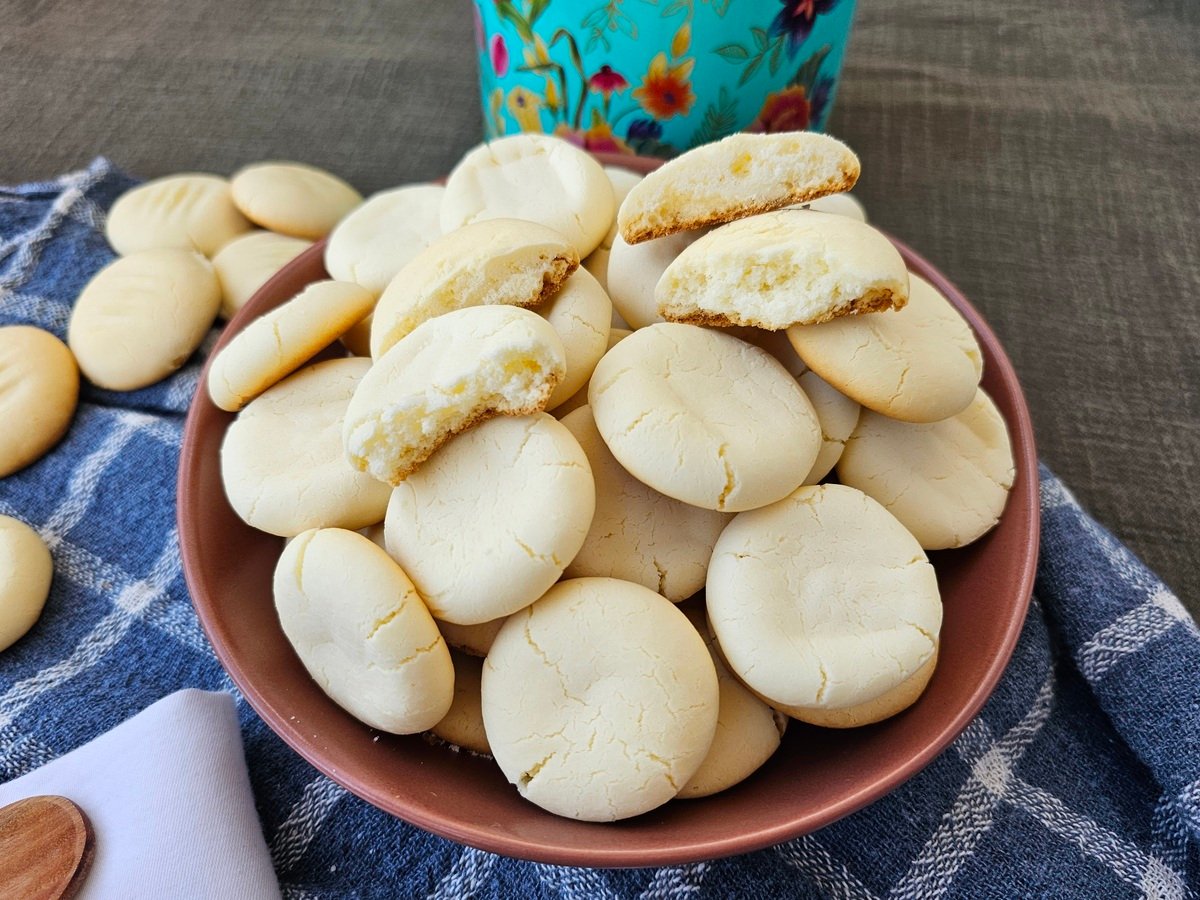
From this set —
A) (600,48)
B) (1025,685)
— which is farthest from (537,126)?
(1025,685)

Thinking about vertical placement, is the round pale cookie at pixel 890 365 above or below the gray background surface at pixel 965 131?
above

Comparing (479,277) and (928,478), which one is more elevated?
(479,277)

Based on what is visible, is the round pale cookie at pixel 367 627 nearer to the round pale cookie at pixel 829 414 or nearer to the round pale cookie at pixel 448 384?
→ the round pale cookie at pixel 448 384

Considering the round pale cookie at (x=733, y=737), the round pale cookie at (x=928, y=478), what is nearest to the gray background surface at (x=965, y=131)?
the round pale cookie at (x=928, y=478)

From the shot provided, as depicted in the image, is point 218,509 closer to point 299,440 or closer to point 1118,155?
point 299,440

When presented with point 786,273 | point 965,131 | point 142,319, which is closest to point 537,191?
point 786,273

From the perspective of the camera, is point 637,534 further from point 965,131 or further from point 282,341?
point 965,131

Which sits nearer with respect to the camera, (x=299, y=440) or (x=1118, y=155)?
(x=299, y=440)
